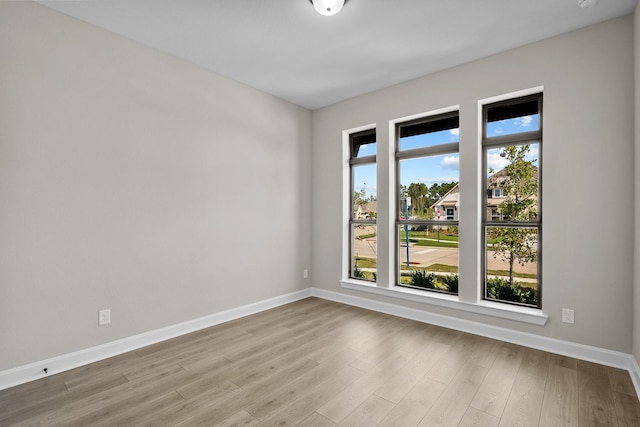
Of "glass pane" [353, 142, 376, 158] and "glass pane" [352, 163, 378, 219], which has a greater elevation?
"glass pane" [353, 142, 376, 158]

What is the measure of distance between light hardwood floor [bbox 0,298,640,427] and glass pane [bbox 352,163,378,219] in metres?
1.78

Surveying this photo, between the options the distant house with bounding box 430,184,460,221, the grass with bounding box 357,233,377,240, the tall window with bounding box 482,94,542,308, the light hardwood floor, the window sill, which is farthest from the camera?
the grass with bounding box 357,233,377,240

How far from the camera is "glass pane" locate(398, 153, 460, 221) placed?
11.8ft

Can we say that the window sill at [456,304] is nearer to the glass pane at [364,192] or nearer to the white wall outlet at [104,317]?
the glass pane at [364,192]

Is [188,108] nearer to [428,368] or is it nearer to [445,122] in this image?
[445,122]

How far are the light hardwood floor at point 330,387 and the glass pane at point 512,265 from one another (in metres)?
0.53

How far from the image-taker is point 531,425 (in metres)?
1.81

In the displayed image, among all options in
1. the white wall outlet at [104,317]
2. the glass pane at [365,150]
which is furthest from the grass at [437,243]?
the white wall outlet at [104,317]

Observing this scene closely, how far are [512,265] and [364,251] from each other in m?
1.81

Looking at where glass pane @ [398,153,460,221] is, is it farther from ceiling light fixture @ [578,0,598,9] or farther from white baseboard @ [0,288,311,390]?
white baseboard @ [0,288,311,390]

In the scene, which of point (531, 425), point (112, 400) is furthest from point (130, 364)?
point (531, 425)

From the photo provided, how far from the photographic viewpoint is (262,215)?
13.2 feet

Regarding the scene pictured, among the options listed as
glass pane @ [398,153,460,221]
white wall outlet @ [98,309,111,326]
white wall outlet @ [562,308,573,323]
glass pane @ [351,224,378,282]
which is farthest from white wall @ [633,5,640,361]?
white wall outlet @ [98,309,111,326]

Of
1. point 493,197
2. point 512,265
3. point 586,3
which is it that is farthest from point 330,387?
point 586,3
